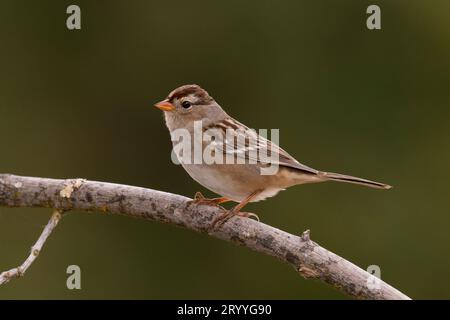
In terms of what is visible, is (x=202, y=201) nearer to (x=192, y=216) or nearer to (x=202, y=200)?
(x=202, y=200)

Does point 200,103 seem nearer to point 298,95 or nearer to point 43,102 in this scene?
point 298,95

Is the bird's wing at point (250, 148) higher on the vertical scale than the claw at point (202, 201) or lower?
higher

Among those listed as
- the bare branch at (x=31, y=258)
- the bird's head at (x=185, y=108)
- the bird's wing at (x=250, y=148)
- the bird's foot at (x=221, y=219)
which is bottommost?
the bare branch at (x=31, y=258)

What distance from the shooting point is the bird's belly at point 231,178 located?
18.4 feet

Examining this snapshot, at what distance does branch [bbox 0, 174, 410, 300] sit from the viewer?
14.9 ft

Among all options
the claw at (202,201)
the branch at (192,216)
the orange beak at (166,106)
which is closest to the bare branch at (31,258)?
the branch at (192,216)

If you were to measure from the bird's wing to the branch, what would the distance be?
57 cm

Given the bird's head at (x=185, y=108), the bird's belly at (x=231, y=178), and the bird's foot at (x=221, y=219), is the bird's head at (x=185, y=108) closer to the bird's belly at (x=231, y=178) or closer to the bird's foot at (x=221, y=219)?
the bird's belly at (x=231, y=178)

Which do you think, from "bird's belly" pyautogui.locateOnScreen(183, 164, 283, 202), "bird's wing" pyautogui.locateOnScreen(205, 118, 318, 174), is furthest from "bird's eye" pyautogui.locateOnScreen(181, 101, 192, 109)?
"bird's belly" pyautogui.locateOnScreen(183, 164, 283, 202)

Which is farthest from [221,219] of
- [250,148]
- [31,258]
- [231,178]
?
[31,258]

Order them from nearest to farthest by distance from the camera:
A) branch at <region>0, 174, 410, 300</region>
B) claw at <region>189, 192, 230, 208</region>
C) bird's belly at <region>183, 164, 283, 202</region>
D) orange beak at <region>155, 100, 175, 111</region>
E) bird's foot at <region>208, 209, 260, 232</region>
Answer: branch at <region>0, 174, 410, 300</region> < bird's foot at <region>208, 209, 260, 232</region> < claw at <region>189, 192, 230, 208</region> < bird's belly at <region>183, 164, 283, 202</region> < orange beak at <region>155, 100, 175, 111</region>

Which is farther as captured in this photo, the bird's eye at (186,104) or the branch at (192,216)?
the bird's eye at (186,104)

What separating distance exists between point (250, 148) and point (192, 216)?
87 centimetres

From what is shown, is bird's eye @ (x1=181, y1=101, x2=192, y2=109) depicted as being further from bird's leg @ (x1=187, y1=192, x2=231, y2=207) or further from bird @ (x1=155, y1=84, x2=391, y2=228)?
bird's leg @ (x1=187, y1=192, x2=231, y2=207)
